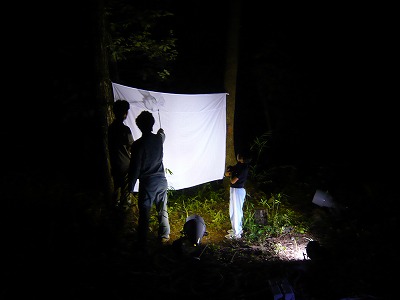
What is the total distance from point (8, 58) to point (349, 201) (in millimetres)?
8792

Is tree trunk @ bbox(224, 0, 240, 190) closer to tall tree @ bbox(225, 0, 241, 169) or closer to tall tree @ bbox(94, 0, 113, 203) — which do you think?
tall tree @ bbox(225, 0, 241, 169)

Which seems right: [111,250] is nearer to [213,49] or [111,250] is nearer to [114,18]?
[114,18]

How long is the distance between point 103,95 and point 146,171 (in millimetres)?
1120

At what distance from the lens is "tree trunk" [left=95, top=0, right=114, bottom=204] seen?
4.39 meters

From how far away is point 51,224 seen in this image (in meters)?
3.57

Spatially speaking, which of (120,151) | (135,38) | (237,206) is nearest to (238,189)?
(237,206)

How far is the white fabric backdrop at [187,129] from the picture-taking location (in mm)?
5070

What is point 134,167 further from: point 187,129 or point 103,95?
point 187,129

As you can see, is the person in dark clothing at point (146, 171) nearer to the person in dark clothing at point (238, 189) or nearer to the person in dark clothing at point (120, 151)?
the person in dark clothing at point (120, 151)

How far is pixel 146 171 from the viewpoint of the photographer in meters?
4.51

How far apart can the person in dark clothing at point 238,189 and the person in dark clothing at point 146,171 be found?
4.23ft

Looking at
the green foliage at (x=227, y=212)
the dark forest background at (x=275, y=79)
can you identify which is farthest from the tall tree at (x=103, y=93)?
the dark forest background at (x=275, y=79)

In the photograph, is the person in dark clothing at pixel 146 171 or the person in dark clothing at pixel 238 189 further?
the person in dark clothing at pixel 238 189

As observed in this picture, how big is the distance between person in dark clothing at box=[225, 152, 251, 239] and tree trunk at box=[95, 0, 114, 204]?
76.5 inches
